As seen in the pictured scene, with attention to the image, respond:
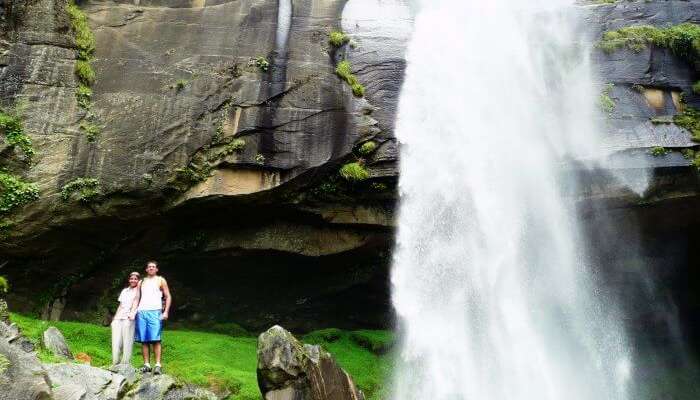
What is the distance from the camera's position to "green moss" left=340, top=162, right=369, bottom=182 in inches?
426

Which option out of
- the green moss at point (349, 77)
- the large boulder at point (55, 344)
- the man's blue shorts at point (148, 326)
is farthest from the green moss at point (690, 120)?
the large boulder at point (55, 344)

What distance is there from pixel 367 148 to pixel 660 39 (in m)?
7.65

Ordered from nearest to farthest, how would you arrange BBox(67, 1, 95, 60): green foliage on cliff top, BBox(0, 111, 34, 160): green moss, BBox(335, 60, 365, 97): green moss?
BBox(0, 111, 34, 160): green moss
BBox(67, 1, 95, 60): green foliage on cliff top
BBox(335, 60, 365, 97): green moss

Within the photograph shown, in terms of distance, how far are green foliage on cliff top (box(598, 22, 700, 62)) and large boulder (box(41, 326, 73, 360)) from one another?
12.7 metres

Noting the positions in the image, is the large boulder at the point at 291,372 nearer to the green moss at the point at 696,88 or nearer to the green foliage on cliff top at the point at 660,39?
the green foliage on cliff top at the point at 660,39

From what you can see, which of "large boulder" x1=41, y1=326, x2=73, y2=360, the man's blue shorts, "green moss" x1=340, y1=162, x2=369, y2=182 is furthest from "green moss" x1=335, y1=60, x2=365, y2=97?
"large boulder" x1=41, y1=326, x2=73, y2=360

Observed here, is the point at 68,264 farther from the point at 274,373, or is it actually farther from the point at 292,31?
the point at 292,31

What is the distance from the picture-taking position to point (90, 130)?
10617mm

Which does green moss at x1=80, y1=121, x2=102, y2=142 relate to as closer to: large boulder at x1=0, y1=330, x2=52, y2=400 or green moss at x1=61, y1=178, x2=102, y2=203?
green moss at x1=61, y1=178, x2=102, y2=203

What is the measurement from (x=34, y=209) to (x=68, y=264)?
144cm

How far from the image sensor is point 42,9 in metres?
11.3

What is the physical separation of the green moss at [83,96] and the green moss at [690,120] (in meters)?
12.8

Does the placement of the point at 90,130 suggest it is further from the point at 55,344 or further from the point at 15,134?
the point at 55,344

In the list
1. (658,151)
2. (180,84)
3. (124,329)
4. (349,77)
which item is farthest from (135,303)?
(658,151)
